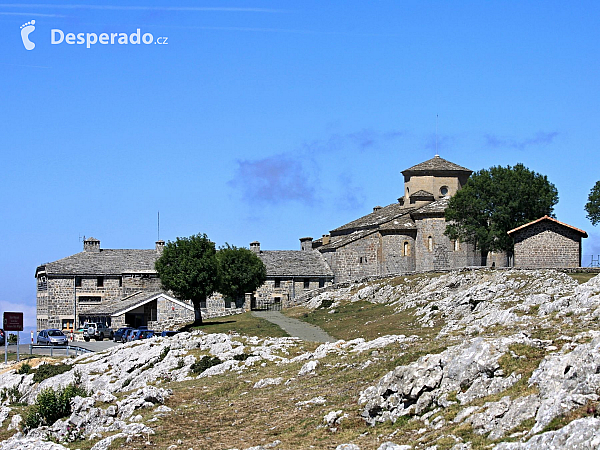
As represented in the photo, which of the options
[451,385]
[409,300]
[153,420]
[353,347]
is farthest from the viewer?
[409,300]

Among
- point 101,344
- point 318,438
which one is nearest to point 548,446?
point 318,438

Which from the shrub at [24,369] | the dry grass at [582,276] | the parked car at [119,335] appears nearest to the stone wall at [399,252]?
the dry grass at [582,276]

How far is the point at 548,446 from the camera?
584 inches

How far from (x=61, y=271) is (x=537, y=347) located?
66.5 metres

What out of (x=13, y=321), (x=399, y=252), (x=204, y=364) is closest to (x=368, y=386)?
(x=204, y=364)

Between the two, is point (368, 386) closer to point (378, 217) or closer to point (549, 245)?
point (549, 245)

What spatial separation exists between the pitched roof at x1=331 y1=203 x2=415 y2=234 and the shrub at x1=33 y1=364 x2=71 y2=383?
42.4 metres

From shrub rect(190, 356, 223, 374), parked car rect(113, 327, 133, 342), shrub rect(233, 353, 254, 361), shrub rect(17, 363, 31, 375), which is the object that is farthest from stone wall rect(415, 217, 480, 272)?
shrub rect(17, 363, 31, 375)

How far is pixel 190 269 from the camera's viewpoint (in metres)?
64.2

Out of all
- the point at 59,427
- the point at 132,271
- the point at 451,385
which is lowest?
the point at 59,427

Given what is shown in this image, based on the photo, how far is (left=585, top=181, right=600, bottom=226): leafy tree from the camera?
82062 mm

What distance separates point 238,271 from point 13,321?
28.3 meters

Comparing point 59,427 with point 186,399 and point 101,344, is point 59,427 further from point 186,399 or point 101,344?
point 101,344

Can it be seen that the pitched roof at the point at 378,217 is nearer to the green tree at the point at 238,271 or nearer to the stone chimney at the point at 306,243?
the stone chimney at the point at 306,243
